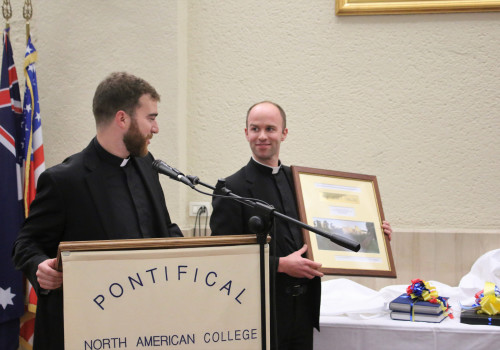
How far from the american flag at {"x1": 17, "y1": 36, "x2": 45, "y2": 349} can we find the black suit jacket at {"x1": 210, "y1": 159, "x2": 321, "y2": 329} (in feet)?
5.30

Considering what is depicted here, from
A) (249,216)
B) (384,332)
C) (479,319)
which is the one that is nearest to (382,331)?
(384,332)

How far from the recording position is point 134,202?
2.48 meters

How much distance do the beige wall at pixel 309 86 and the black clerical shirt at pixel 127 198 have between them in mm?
1641

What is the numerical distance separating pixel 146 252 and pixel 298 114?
8.75 ft

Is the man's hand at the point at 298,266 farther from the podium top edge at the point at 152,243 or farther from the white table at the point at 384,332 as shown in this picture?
the podium top edge at the point at 152,243

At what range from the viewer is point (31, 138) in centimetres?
388

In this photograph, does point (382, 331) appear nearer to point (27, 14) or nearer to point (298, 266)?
point (298, 266)

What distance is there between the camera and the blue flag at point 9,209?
372 cm

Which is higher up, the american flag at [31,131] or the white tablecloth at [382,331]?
the american flag at [31,131]

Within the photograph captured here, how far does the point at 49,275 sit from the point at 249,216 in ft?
3.58

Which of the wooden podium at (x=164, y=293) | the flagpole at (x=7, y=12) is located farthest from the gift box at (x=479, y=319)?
the flagpole at (x=7, y=12)

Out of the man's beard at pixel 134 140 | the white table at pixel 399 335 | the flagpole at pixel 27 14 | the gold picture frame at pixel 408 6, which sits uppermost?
the gold picture frame at pixel 408 6

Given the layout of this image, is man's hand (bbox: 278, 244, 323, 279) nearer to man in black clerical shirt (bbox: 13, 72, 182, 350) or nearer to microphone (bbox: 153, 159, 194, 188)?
man in black clerical shirt (bbox: 13, 72, 182, 350)

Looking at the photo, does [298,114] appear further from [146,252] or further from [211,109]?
[146,252]
